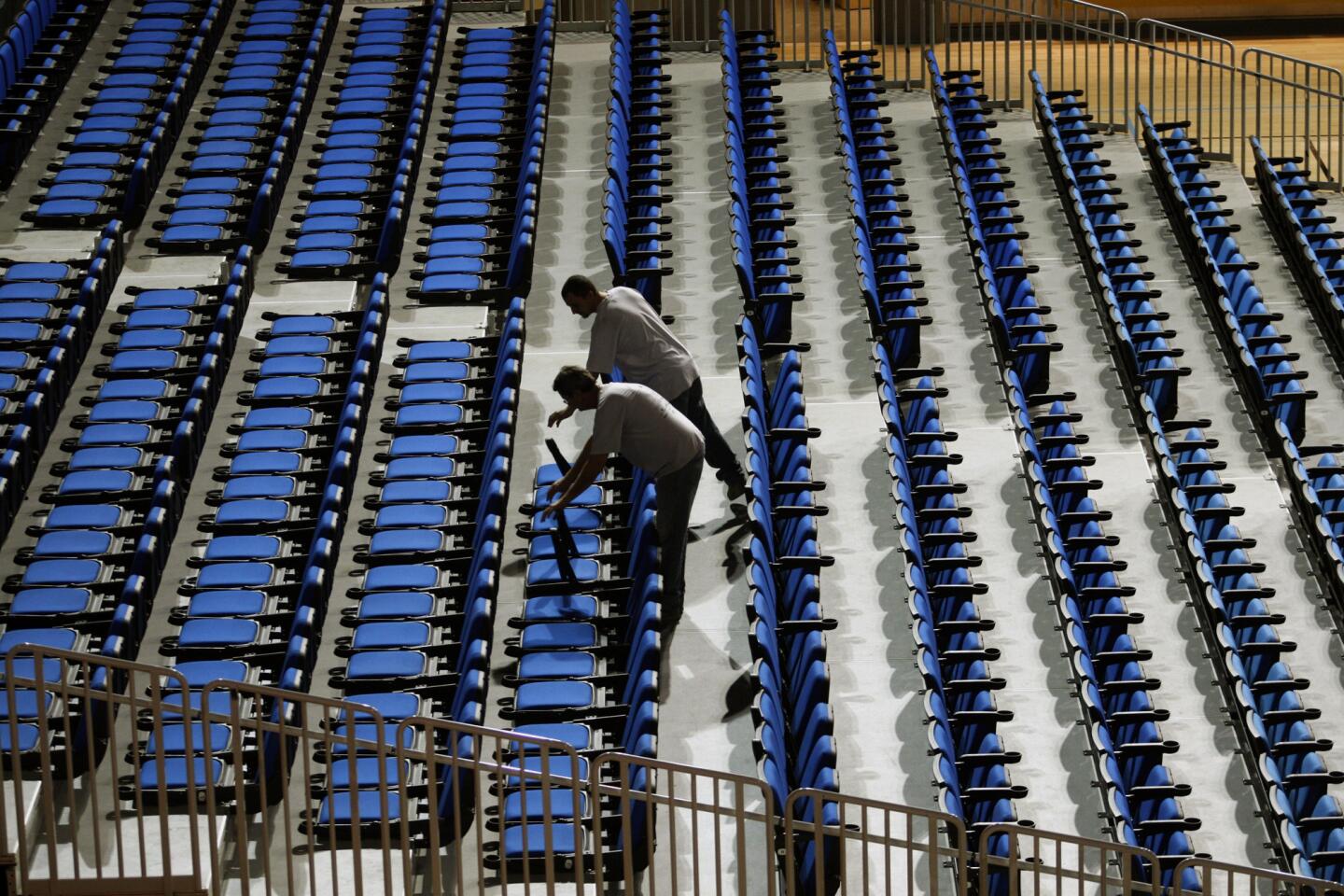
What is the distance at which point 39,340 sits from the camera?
4.49 m

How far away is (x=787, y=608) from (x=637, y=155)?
2.46 m

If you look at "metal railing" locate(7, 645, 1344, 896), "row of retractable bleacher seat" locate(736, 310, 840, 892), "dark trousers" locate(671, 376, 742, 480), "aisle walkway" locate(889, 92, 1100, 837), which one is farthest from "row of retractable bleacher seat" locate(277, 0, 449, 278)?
"metal railing" locate(7, 645, 1344, 896)

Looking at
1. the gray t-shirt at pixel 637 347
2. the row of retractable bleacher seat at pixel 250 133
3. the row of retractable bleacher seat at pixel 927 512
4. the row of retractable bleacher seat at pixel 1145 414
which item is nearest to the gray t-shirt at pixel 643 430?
the gray t-shirt at pixel 637 347

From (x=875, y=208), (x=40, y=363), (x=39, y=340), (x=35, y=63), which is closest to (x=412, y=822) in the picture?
(x=40, y=363)

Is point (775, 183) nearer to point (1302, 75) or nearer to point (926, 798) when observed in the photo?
point (926, 798)

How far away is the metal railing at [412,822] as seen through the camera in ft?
8.49

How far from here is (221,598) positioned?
3.51 meters

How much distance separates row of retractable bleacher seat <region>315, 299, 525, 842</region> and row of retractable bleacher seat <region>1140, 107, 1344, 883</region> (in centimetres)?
148

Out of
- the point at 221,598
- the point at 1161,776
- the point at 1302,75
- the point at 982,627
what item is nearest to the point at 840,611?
the point at 982,627

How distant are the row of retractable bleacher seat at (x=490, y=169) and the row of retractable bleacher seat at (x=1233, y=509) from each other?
1835 mm

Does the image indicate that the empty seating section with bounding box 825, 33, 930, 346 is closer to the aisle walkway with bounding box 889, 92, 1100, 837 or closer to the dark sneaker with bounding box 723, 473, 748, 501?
the aisle walkway with bounding box 889, 92, 1100, 837

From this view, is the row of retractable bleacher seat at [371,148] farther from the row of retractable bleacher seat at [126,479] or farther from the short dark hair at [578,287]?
the short dark hair at [578,287]

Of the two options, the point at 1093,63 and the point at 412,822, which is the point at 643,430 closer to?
the point at 412,822

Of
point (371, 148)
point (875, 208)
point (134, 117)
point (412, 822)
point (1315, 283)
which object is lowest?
point (412, 822)
